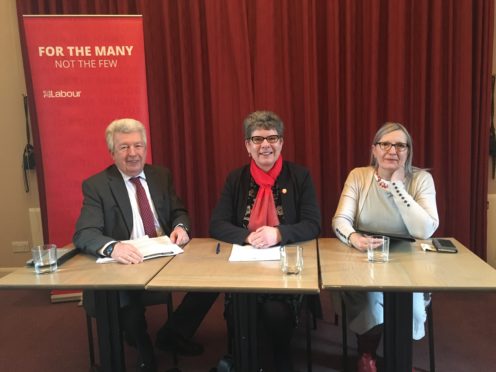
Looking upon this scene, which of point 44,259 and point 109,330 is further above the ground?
point 44,259

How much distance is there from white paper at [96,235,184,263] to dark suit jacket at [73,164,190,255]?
0.10m

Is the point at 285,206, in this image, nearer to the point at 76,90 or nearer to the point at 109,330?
the point at 109,330

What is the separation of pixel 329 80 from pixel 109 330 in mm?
2184

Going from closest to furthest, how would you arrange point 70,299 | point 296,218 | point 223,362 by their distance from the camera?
point 223,362 → point 296,218 → point 70,299

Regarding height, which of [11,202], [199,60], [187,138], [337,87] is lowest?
[11,202]

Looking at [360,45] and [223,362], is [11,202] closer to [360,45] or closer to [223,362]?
[223,362]

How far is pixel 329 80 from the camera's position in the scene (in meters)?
→ 2.91

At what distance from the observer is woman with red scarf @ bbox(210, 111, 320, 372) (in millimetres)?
1862

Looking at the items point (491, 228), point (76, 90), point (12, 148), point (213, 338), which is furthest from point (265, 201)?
point (12, 148)

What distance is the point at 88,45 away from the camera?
273 centimetres

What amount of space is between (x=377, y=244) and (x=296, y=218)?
523 mm

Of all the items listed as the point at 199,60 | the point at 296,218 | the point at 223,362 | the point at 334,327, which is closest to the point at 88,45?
the point at 199,60

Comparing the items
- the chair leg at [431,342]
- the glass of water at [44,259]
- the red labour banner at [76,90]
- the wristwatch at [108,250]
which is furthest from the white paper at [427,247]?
the red labour banner at [76,90]

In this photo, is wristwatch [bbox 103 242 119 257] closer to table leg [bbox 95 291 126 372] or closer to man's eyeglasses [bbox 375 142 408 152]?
table leg [bbox 95 291 126 372]
